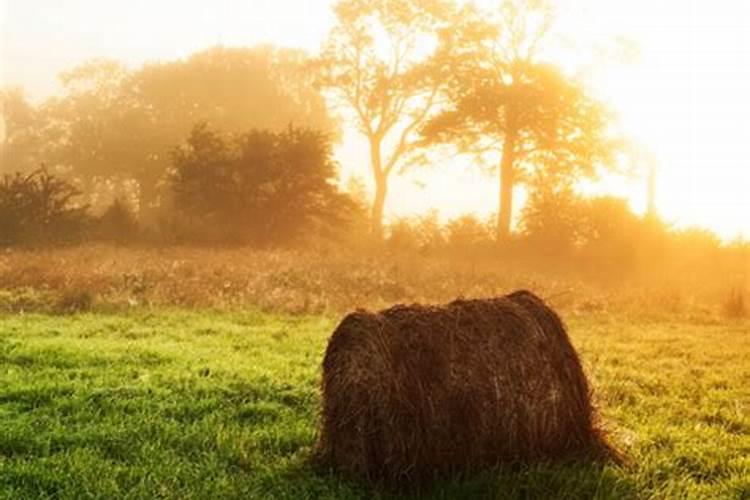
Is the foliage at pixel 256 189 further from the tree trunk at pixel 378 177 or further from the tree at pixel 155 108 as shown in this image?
the tree at pixel 155 108

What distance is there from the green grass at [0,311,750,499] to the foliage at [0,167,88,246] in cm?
1909

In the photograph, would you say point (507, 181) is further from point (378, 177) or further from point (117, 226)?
point (117, 226)

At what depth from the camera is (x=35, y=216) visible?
109 ft

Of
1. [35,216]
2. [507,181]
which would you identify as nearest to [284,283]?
[35,216]

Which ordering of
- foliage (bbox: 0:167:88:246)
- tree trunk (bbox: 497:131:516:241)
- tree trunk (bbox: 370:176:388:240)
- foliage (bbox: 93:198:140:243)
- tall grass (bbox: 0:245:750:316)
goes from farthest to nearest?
1. tree trunk (bbox: 370:176:388:240)
2. tree trunk (bbox: 497:131:516:241)
3. foliage (bbox: 93:198:140:243)
4. foliage (bbox: 0:167:88:246)
5. tall grass (bbox: 0:245:750:316)

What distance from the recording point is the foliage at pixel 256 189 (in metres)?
35.9

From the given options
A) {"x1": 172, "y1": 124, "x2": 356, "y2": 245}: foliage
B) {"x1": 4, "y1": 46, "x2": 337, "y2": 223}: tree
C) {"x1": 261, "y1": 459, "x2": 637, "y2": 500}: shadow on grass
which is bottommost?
{"x1": 261, "y1": 459, "x2": 637, "y2": 500}: shadow on grass

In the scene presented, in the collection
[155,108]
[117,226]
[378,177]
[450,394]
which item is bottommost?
[450,394]

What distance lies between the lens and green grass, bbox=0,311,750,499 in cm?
626

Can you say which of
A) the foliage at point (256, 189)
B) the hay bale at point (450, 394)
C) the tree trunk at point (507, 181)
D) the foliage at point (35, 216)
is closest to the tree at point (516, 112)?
the tree trunk at point (507, 181)

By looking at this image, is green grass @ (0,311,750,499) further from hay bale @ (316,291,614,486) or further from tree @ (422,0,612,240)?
tree @ (422,0,612,240)

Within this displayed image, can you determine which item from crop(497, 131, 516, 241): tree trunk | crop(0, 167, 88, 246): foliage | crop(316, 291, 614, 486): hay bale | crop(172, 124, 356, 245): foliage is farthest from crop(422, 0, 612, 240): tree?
crop(316, 291, 614, 486): hay bale

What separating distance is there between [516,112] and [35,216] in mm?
22816

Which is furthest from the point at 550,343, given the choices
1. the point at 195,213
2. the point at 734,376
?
the point at 195,213
